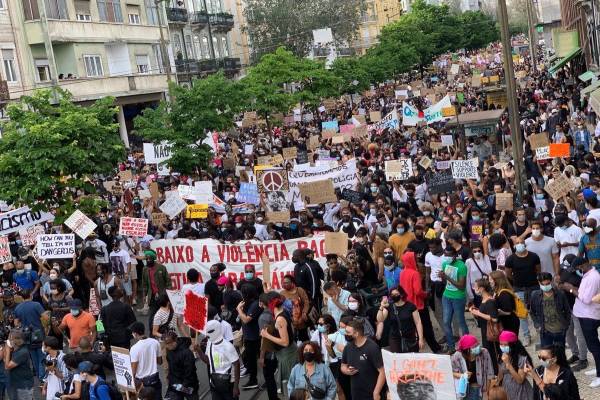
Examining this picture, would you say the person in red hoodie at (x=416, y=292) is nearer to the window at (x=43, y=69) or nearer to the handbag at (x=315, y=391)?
the handbag at (x=315, y=391)

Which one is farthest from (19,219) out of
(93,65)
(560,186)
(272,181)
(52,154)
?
(93,65)

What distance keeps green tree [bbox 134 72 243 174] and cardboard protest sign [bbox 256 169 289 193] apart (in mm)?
6559

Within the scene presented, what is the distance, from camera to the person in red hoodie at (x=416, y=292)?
1155 centimetres

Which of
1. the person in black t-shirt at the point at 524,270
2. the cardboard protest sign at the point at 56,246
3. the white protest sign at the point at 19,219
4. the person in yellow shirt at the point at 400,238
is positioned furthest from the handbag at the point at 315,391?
the white protest sign at the point at 19,219

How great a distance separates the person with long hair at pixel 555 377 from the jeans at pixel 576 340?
8.71ft

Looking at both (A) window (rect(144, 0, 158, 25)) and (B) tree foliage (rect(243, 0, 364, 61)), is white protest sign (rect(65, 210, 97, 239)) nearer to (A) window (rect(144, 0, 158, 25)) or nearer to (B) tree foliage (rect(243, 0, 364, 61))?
(A) window (rect(144, 0, 158, 25))

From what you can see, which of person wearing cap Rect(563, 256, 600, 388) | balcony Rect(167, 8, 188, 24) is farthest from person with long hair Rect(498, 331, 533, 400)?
balcony Rect(167, 8, 188, 24)

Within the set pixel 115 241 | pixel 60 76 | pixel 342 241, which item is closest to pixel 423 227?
pixel 342 241

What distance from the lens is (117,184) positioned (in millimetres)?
26047

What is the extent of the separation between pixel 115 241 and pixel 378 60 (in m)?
47.3

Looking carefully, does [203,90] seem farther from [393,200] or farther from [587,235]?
[587,235]

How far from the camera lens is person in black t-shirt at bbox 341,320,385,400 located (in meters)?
9.01

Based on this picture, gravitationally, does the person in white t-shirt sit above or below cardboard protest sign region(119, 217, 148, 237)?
below

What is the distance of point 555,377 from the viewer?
26.2ft
